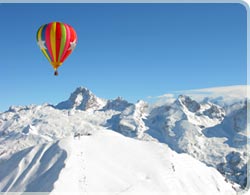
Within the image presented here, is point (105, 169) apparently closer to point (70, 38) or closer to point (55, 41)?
point (70, 38)

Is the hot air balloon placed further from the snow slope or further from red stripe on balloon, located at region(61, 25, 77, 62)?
the snow slope

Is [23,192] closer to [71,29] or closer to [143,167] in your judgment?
[143,167]

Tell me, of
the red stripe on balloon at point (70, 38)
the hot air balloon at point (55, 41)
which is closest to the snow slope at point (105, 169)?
the hot air balloon at point (55, 41)

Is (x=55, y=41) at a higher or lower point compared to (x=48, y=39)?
lower

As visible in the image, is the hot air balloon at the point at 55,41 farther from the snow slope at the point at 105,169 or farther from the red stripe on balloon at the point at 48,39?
the snow slope at the point at 105,169

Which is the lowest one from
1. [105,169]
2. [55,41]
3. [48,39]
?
[105,169]

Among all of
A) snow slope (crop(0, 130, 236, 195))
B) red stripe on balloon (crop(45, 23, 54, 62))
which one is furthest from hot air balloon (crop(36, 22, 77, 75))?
snow slope (crop(0, 130, 236, 195))

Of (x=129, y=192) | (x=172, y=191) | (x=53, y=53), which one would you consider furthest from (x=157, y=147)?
(x=53, y=53)

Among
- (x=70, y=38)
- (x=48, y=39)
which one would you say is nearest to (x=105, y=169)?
(x=70, y=38)
